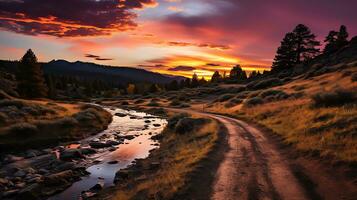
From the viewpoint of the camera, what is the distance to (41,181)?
1888 centimetres

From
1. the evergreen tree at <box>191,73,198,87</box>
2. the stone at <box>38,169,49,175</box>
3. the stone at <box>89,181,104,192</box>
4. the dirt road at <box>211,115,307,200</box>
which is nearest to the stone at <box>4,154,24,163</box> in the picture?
the stone at <box>38,169,49,175</box>

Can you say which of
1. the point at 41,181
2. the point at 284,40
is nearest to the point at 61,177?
the point at 41,181

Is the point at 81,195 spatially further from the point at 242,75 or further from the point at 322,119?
the point at 242,75

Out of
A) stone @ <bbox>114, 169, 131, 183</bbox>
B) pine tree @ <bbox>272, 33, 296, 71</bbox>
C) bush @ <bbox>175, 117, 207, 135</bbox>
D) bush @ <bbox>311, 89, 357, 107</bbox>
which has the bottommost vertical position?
stone @ <bbox>114, 169, 131, 183</bbox>

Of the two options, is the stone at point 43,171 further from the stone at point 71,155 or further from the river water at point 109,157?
the stone at point 71,155

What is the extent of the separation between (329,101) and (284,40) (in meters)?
63.6

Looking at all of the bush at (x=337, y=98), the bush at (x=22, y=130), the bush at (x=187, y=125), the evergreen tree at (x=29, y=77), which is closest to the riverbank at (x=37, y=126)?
the bush at (x=22, y=130)

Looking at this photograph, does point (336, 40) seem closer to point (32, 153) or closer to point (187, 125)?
point (187, 125)

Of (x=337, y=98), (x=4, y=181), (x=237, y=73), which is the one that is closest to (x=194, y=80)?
(x=237, y=73)

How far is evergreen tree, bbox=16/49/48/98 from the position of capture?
63906 mm

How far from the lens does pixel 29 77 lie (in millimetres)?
64562

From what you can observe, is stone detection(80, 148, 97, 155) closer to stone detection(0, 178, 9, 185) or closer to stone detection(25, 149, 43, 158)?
stone detection(25, 149, 43, 158)

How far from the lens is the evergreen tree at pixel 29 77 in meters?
63.9

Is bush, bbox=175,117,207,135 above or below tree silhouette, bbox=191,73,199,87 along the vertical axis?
below
